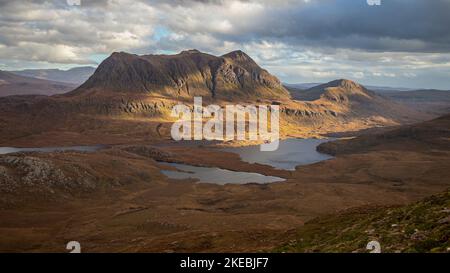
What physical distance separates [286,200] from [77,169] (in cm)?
6896

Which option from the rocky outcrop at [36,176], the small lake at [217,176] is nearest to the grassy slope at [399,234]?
the rocky outcrop at [36,176]

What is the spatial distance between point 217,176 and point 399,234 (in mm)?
134198

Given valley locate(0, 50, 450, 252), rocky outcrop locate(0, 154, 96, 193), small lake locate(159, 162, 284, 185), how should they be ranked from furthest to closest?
small lake locate(159, 162, 284, 185) → rocky outcrop locate(0, 154, 96, 193) → valley locate(0, 50, 450, 252)

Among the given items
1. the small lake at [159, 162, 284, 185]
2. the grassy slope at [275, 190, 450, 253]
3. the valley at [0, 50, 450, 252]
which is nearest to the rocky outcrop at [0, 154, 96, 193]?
the valley at [0, 50, 450, 252]

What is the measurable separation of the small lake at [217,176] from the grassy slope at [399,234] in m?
110

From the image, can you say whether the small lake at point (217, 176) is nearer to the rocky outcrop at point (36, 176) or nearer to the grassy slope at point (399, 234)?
the rocky outcrop at point (36, 176)

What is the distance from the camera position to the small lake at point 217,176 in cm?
14850

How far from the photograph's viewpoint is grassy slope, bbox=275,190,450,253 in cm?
2248

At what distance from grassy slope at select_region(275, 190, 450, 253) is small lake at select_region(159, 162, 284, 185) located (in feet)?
362

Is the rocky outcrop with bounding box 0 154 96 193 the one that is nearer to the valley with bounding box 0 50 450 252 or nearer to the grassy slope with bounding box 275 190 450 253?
the valley with bounding box 0 50 450 252

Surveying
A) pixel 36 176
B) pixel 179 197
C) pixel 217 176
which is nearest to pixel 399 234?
pixel 179 197

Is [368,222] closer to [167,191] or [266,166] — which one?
[167,191]

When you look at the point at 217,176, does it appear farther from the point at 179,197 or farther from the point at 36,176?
the point at 36,176

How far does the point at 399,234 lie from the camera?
84.8 ft
